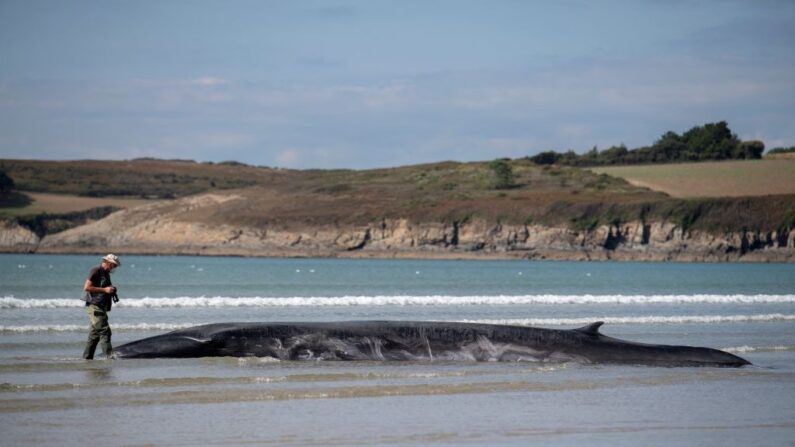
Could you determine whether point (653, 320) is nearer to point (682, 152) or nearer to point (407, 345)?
point (407, 345)

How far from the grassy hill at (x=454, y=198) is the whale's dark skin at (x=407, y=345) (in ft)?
289

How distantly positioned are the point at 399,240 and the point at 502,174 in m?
22.0

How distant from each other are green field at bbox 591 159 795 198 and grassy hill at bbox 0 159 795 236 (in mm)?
1137

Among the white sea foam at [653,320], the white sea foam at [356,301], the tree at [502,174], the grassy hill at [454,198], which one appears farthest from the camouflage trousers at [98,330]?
the tree at [502,174]

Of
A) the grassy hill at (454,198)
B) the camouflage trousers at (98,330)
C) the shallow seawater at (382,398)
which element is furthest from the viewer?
the grassy hill at (454,198)

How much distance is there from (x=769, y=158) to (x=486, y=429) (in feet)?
409

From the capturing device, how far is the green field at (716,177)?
109 meters

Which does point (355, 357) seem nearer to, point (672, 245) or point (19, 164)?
point (672, 245)

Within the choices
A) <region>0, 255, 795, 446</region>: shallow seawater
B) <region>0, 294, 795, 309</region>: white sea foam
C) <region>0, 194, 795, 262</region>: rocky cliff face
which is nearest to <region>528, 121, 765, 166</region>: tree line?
<region>0, 194, 795, 262</region>: rocky cliff face

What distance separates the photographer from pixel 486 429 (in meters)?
10.1

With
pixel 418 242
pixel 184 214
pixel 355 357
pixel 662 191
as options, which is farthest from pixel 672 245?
pixel 355 357

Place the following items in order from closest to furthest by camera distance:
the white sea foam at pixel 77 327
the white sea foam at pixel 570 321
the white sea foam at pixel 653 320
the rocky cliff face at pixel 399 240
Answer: the white sea foam at pixel 77 327 → the white sea foam at pixel 570 321 → the white sea foam at pixel 653 320 → the rocky cliff face at pixel 399 240

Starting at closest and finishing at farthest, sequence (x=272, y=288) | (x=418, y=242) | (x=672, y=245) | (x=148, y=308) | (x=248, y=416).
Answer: (x=248, y=416) < (x=148, y=308) < (x=272, y=288) < (x=672, y=245) < (x=418, y=242)

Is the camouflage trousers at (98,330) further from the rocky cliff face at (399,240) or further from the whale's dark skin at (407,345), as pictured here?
the rocky cliff face at (399,240)
